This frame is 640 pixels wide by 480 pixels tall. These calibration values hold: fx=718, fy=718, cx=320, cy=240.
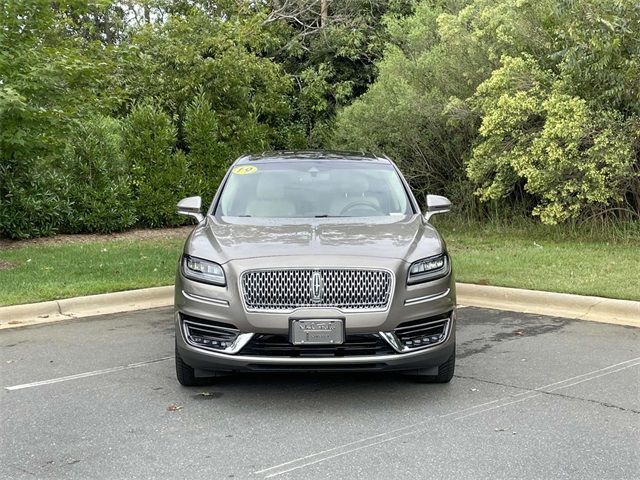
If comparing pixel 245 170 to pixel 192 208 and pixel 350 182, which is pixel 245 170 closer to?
pixel 192 208

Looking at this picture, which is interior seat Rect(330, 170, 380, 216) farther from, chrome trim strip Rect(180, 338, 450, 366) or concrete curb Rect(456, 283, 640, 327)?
concrete curb Rect(456, 283, 640, 327)

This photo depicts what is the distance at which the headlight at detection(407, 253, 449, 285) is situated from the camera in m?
4.88

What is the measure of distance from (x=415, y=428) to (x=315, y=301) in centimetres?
102

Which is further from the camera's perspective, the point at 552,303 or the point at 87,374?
the point at 552,303

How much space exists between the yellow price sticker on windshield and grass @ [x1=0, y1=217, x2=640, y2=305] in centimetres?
317

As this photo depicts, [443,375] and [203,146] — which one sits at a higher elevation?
[203,146]

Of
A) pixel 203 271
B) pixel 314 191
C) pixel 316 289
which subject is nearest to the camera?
pixel 316 289

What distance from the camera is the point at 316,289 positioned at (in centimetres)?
473

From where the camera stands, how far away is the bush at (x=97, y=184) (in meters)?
14.7

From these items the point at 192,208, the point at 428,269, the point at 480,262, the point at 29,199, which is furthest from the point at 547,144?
the point at 29,199

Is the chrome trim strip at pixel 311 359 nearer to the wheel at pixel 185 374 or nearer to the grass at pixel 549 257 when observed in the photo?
the wheel at pixel 185 374

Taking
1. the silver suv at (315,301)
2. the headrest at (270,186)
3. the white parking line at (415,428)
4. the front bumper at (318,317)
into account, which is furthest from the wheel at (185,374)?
the headrest at (270,186)

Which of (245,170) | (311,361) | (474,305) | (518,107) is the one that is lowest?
(474,305)

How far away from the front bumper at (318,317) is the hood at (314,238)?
0.13 metres
